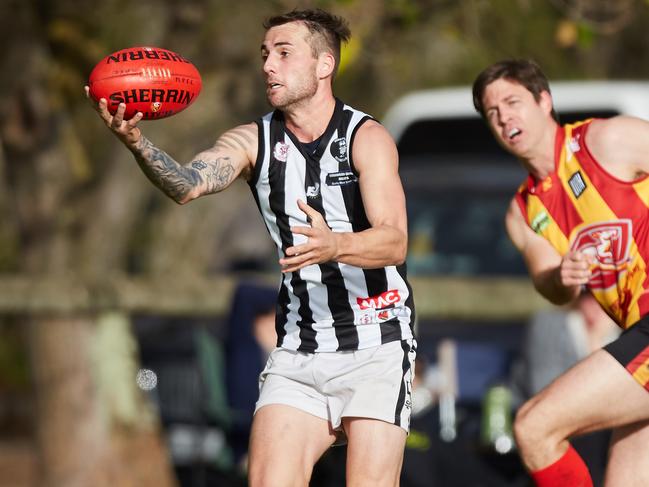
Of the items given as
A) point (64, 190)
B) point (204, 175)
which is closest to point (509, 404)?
point (204, 175)

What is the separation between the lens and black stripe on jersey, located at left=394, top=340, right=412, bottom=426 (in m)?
5.60

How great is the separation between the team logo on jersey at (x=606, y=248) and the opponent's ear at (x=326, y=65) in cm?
132

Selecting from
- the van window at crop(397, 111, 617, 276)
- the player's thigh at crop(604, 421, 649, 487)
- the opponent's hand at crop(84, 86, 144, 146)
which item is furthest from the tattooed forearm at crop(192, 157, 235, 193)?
the van window at crop(397, 111, 617, 276)

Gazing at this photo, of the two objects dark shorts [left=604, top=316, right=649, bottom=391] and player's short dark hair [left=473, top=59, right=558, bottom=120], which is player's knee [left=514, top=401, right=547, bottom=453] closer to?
dark shorts [left=604, top=316, right=649, bottom=391]

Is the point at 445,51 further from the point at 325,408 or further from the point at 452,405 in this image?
the point at 325,408

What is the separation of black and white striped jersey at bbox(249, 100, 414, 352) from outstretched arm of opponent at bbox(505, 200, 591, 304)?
72 cm

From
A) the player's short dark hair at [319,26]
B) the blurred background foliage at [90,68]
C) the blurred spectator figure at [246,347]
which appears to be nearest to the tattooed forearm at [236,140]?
the player's short dark hair at [319,26]

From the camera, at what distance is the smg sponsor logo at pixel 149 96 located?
17.4ft

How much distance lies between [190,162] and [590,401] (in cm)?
190

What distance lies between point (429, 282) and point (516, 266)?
84cm

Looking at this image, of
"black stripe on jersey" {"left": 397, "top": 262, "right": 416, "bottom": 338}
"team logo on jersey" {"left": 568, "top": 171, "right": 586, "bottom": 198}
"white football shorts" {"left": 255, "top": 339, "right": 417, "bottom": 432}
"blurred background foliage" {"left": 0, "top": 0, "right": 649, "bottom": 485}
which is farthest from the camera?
"blurred background foliage" {"left": 0, "top": 0, "right": 649, "bottom": 485}

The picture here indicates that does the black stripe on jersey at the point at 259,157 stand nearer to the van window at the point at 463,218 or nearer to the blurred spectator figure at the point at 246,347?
the blurred spectator figure at the point at 246,347

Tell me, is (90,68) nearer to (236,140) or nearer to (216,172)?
(236,140)

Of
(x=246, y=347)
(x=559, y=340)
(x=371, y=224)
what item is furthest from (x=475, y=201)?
(x=371, y=224)
